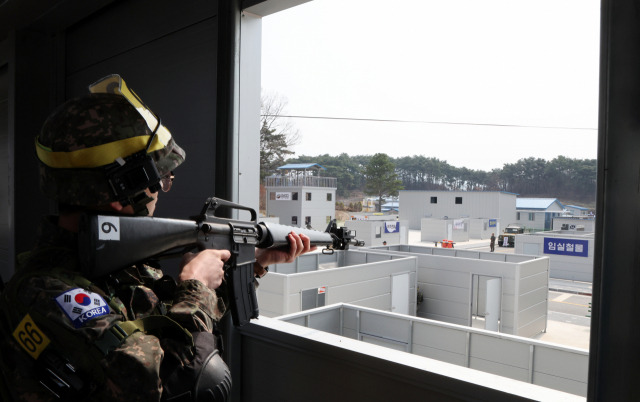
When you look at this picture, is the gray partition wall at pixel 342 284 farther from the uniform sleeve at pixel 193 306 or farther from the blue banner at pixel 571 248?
the uniform sleeve at pixel 193 306

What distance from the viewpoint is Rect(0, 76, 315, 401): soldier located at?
84 centimetres

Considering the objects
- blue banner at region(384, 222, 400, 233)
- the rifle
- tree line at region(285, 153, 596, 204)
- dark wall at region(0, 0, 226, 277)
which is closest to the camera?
the rifle

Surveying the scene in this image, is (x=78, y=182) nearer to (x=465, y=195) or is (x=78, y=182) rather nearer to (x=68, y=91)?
(x=68, y=91)

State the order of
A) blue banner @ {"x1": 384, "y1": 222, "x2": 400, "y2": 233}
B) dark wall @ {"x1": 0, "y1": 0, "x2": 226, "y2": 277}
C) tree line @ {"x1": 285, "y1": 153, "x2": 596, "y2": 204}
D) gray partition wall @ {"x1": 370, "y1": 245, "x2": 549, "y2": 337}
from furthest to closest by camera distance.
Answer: blue banner @ {"x1": 384, "y1": 222, "x2": 400, "y2": 233} → gray partition wall @ {"x1": 370, "y1": 245, "x2": 549, "y2": 337} → dark wall @ {"x1": 0, "y1": 0, "x2": 226, "y2": 277} → tree line @ {"x1": 285, "y1": 153, "x2": 596, "y2": 204}

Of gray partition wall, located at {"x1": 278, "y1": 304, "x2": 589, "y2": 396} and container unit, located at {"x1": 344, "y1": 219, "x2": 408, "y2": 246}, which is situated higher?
container unit, located at {"x1": 344, "y1": 219, "x2": 408, "y2": 246}

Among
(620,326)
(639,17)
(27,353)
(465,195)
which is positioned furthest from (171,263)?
(465,195)

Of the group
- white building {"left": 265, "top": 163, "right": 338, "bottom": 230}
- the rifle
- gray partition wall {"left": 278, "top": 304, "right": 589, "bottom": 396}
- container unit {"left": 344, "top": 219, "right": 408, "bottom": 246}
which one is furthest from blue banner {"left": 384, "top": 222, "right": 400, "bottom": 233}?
the rifle

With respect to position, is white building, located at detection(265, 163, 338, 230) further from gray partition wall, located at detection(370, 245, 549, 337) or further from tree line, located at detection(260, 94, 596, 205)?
gray partition wall, located at detection(370, 245, 549, 337)

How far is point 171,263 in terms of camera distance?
249cm

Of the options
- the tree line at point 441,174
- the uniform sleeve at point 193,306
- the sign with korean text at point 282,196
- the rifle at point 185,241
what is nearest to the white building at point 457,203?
the tree line at point 441,174

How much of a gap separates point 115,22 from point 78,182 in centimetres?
260

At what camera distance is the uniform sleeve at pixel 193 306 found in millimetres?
999

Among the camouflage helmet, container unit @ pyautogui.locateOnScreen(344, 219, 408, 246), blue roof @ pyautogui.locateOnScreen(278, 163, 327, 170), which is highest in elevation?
blue roof @ pyautogui.locateOnScreen(278, 163, 327, 170)

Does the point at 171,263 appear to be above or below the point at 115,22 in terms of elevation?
below
